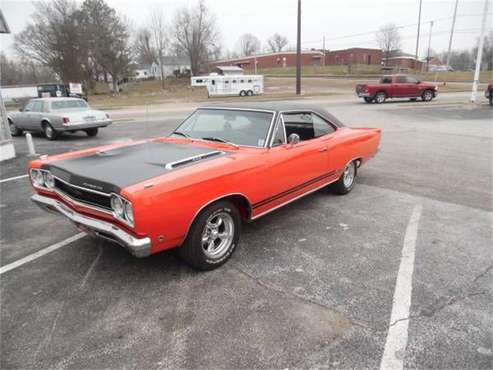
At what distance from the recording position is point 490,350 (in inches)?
94.1

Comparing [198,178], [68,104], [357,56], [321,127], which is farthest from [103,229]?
[357,56]

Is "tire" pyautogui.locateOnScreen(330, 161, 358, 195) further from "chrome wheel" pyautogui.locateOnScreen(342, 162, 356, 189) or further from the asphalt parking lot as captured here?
the asphalt parking lot

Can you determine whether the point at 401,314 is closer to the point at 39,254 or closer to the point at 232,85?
the point at 39,254

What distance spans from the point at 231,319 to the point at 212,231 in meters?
0.93

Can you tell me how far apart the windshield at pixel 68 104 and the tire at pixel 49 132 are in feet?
2.07

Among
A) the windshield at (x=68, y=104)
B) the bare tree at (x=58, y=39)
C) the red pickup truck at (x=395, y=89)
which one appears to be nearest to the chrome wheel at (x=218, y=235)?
the windshield at (x=68, y=104)

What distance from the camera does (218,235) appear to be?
11.4ft

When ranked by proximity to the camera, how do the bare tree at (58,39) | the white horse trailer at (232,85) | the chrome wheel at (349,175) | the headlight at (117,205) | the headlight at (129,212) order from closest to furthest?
the headlight at (129,212) < the headlight at (117,205) < the chrome wheel at (349,175) < the white horse trailer at (232,85) < the bare tree at (58,39)

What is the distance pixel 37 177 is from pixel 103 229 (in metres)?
1.37

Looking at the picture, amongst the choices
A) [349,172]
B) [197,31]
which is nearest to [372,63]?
[197,31]

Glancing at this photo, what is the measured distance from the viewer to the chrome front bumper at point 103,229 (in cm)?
274

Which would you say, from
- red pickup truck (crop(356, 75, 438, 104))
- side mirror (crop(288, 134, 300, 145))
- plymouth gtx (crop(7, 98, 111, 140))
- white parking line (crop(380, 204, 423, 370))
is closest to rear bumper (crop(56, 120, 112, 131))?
plymouth gtx (crop(7, 98, 111, 140))

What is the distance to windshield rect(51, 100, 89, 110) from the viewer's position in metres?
11.8

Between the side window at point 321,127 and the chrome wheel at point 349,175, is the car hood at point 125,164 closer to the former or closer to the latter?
the side window at point 321,127
